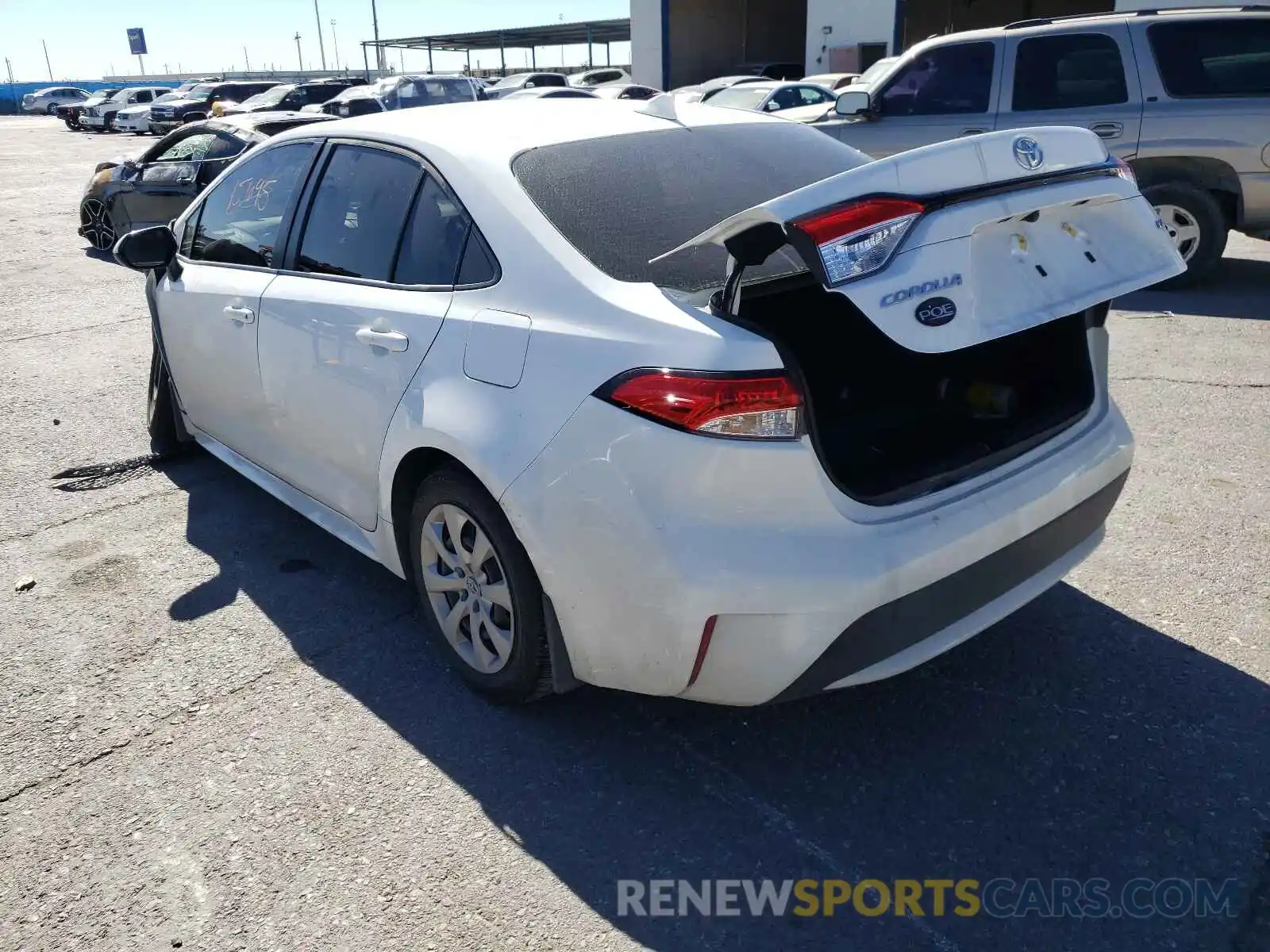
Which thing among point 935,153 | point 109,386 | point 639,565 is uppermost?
point 935,153

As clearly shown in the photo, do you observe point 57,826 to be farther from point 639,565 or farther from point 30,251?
point 30,251

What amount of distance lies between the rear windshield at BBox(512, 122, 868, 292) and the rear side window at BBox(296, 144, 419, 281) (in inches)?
19.8

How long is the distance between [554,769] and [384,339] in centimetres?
136

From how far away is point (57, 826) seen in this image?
270 centimetres

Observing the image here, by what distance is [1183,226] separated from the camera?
7.96 metres

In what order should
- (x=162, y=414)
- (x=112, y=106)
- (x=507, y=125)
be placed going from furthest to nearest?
(x=112, y=106) → (x=162, y=414) → (x=507, y=125)

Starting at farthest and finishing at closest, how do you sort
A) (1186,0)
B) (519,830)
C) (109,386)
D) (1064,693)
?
(1186,0) → (109,386) → (1064,693) → (519,830)

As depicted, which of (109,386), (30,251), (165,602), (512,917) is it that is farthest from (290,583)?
(30,251)

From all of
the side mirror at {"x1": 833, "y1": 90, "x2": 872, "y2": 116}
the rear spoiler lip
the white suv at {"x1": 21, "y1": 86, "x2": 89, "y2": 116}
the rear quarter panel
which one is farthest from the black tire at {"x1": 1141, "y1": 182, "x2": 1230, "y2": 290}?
the white suv at {"x1": 21, "y1": 86, "x2": 89, "y2": 116}

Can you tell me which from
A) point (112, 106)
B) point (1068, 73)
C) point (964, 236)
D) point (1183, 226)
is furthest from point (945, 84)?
point (112, 106)

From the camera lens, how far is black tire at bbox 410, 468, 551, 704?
9.08 feet

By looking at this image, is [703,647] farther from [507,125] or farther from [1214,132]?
[1214,132]

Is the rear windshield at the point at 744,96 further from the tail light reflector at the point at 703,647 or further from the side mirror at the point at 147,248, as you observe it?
the tail light reflector at the point at 703,647

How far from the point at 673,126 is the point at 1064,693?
2206 mm
